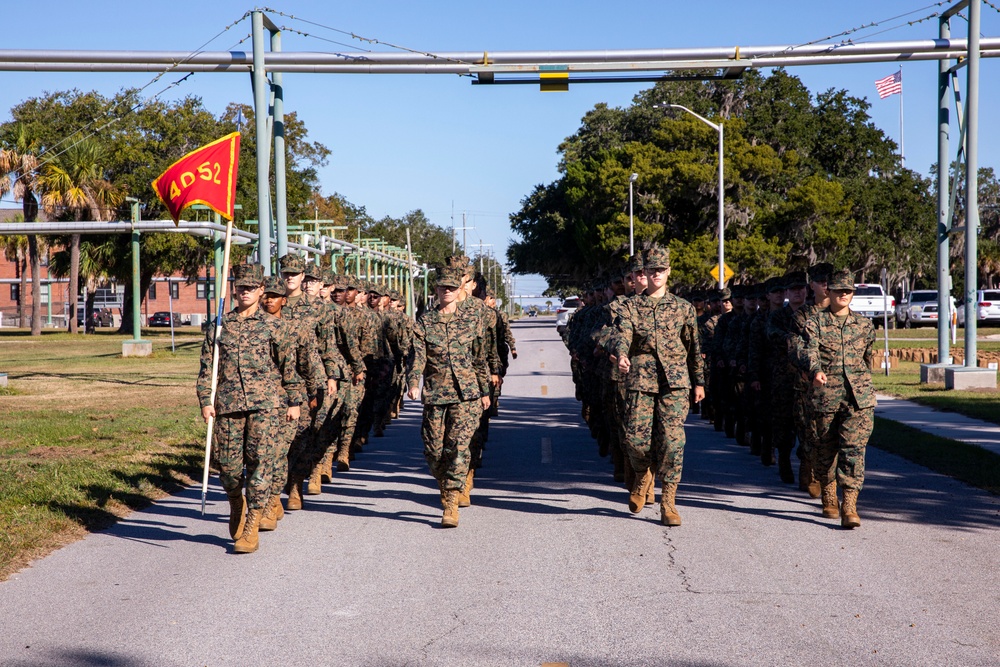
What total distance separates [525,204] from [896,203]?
26.5 metres

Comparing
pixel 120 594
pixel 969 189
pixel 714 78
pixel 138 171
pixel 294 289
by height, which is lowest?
pixel 120 594

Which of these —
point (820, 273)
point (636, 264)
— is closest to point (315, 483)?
point (636, 264)

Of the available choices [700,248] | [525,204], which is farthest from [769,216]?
[525,204]

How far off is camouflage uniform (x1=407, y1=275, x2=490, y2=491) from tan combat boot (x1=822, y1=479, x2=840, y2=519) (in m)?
2.86

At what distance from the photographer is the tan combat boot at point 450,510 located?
857cm

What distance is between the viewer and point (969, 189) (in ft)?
58.3

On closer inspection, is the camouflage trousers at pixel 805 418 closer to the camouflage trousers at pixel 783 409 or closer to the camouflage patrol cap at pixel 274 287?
the camouflage trousers at pixel 783 409

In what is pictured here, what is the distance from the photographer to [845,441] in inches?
329

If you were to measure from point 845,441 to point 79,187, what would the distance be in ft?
164

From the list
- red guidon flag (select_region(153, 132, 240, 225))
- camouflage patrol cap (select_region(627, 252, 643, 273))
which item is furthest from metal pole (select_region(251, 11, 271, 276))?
camouflage patrol cap (select_region(627, 252, 643, 273))

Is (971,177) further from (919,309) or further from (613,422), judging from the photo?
(919,309)

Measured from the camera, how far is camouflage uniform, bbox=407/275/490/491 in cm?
875

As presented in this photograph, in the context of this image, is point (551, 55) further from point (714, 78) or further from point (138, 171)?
point (138, 171)

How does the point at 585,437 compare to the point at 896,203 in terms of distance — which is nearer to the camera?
the point at 585,437
